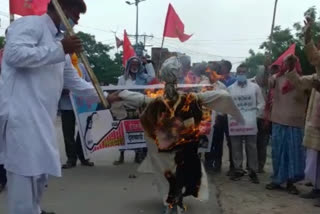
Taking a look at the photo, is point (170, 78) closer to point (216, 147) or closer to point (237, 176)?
point (237, 176)

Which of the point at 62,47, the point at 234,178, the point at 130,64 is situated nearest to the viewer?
the point at 62,47

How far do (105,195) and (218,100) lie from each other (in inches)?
82.8

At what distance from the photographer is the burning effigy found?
5.53m

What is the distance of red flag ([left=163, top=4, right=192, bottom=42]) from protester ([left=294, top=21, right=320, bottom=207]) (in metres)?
3.99

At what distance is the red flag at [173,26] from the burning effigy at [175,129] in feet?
16.0

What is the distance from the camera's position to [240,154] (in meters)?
8.30

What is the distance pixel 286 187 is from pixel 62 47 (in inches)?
191

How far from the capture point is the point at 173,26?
10555 mm

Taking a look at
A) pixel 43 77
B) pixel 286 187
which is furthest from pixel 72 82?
pixel 286 187

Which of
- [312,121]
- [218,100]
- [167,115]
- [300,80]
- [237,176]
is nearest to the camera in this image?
[167,115]

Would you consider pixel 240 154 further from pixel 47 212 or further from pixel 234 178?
pixel 47 212

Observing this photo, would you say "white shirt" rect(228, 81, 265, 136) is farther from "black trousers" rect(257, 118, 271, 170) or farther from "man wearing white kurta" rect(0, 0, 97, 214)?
"man wearing white kurta" rect(0, 0, 97, 214)

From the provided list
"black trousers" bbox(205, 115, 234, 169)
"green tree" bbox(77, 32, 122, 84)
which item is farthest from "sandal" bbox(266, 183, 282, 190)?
"green tree" bbox(77, 32, 122, 84)

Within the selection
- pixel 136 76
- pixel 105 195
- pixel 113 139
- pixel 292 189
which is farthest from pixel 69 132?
pixel 292 189
